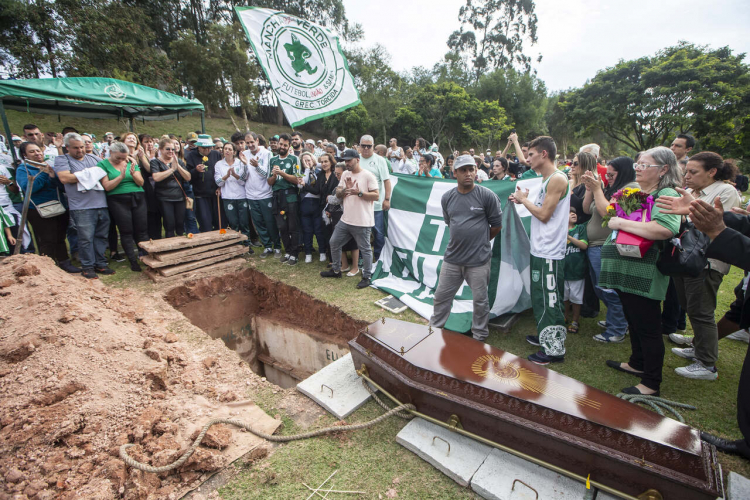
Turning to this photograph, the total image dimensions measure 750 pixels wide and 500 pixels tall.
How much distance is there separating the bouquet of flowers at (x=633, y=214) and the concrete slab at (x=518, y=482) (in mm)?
1790

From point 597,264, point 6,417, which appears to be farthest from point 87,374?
point 597,264

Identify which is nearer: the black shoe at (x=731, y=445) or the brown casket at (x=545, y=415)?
the brown casket at (x=545, y=415)

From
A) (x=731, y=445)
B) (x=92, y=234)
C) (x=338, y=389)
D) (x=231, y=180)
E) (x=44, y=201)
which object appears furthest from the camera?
(x=231, y=180)

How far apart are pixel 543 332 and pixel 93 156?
6885 millimetres

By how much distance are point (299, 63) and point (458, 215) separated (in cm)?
378

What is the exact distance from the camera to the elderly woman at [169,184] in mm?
5840

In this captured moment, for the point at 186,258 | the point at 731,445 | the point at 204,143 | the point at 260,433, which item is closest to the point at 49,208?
the point at 186,258

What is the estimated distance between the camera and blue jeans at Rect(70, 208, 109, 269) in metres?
5.21

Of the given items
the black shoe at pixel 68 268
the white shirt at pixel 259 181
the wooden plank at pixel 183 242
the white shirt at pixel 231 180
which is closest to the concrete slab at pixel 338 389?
the wooden plank at pixel 183 242

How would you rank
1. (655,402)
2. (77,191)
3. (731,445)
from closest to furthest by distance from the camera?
(731,445), (655,402), (77,191)

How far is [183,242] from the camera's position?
223 inches

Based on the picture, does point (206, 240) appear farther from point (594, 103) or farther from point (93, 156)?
point (594, 103)

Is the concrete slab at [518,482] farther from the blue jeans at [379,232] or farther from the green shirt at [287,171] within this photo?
the green shirt at [287,171]

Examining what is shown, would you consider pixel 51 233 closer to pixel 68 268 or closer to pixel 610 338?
pixel 68 268
